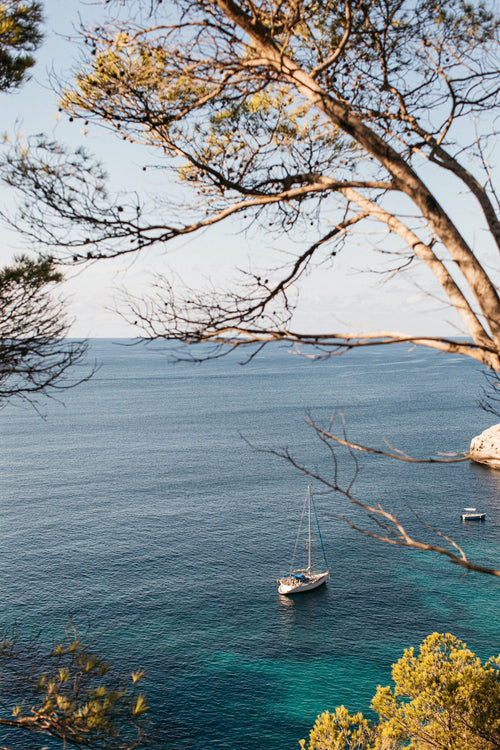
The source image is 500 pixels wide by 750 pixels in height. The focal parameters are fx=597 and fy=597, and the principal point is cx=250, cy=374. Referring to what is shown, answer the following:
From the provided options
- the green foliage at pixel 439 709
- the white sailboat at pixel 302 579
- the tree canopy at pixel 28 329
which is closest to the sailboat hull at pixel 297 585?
the white sailboat at pixel 302 579

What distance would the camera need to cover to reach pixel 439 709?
1678 centimetres

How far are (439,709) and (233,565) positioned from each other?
2420cm

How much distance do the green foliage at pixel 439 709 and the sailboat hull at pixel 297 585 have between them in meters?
17.3

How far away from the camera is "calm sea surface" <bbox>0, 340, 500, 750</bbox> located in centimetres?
2897

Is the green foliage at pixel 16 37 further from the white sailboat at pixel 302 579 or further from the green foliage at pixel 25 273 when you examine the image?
the white sailboat at pixel 302 579

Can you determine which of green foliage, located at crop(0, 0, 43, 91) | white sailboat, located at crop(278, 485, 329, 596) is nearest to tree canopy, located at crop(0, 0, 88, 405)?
green foliage, located at crop(0, 0, 43, 91)

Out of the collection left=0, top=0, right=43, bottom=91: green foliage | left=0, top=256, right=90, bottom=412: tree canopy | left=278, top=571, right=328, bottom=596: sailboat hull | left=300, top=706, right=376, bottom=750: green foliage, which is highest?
left=0, top=0, right=43, bottom=91: green foliage

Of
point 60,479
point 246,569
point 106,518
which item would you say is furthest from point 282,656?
point 60,479

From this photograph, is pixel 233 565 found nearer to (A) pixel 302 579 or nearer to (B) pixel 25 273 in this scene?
(A) pixel 302 579

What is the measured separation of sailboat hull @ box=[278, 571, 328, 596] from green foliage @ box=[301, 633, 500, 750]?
17341mm

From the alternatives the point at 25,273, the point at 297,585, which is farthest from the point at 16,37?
the point at 297,585

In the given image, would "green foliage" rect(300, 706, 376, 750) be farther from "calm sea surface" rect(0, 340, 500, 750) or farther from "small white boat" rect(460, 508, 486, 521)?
"small white boat" rect(460, 508, 486, 521)

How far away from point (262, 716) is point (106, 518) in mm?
24835

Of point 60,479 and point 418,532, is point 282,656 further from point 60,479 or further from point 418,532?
point 60,479
